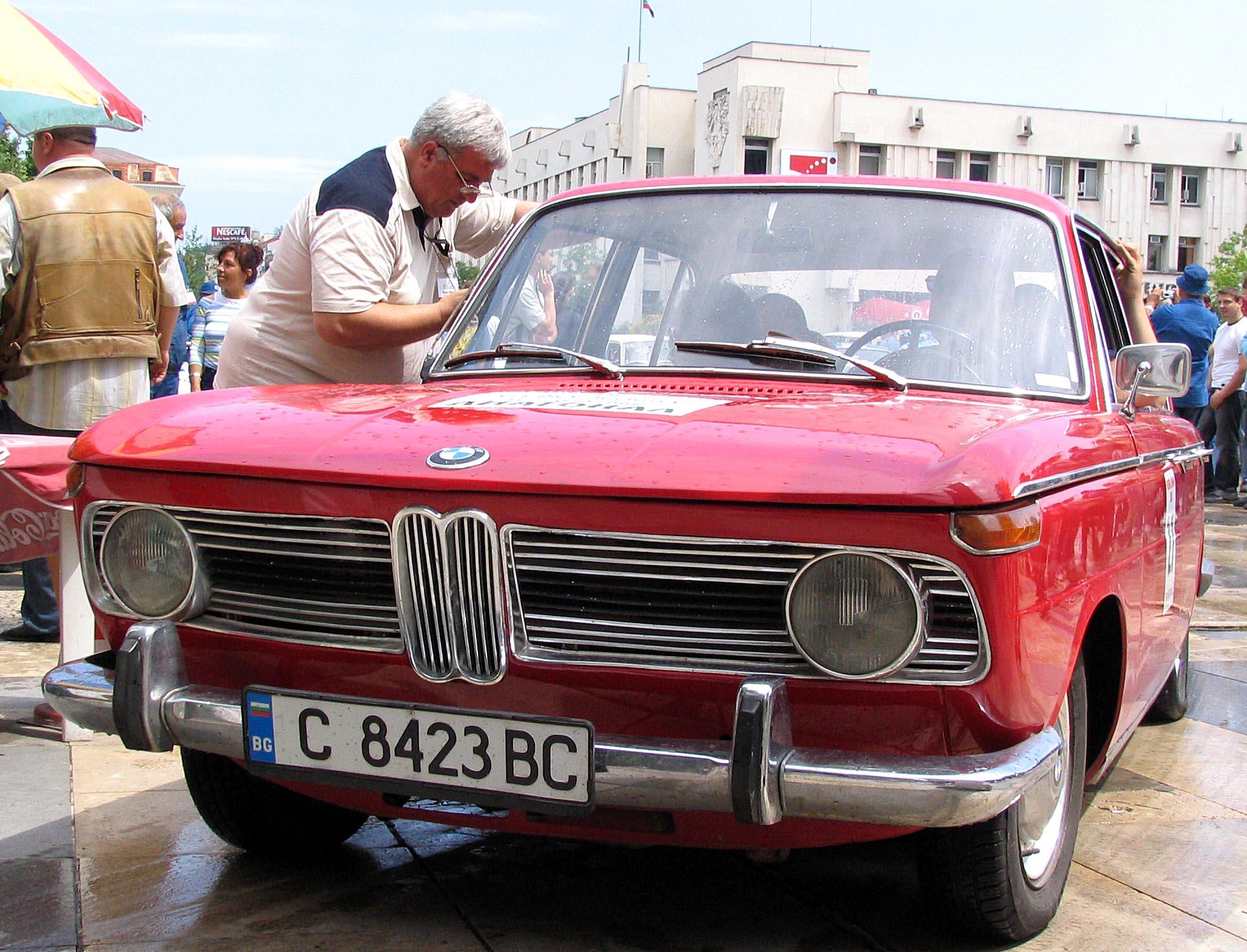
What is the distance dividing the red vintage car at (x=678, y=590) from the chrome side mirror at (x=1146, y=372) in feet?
0.23

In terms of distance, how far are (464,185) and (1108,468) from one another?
2329 mm

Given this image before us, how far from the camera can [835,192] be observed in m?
3.88

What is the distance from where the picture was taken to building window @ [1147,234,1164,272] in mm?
62531

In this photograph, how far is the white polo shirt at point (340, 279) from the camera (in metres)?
4.33

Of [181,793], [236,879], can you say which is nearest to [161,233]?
[181,793]

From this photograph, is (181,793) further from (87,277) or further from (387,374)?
(87,277)

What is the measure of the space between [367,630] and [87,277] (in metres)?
3.32

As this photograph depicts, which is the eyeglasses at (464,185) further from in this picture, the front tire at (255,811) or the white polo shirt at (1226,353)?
the white polo shirt at (1226,353)

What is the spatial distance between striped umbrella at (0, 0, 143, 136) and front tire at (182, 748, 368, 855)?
323 cm

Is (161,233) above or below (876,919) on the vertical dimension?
above

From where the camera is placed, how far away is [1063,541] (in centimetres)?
271

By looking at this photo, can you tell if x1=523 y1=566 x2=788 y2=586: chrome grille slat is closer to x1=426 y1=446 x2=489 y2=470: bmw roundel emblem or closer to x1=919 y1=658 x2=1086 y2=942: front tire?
x1=426 y1=446 x2=489 y2=470: bmw roundel emblem

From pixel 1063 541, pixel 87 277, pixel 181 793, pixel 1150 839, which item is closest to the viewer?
pixel 1063 541

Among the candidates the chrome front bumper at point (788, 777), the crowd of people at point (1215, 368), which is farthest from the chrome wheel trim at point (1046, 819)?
the crowd of people at point (1215, 368)
